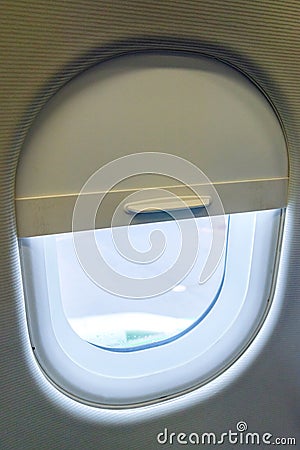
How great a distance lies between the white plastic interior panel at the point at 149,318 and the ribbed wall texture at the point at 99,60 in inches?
2.2

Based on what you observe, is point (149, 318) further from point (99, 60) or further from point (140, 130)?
point (99, 60)

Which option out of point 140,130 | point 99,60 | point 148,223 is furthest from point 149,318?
point 99,60

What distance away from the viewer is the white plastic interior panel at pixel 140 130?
0.68 meters

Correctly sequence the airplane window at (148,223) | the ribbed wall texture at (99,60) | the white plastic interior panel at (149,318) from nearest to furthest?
the ribbed wall texture at (99,60), the airplane window at (148,223), the white plastic interior panel at (149,318)

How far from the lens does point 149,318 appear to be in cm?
97

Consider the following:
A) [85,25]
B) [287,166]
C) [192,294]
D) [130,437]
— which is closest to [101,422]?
[130,437]

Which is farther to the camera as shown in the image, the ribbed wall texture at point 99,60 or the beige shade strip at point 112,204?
the beige shade strip at point 112,204

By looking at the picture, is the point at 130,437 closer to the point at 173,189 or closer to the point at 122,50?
the point at 173,189

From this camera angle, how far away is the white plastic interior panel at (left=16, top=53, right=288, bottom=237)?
0.68 m

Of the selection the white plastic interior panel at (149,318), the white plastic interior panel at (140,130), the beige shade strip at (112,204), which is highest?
the white plastic interior panel at (140,130)

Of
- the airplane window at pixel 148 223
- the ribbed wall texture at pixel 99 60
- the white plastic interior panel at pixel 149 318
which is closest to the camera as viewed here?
the ribbed wall texture at pixel 99 60

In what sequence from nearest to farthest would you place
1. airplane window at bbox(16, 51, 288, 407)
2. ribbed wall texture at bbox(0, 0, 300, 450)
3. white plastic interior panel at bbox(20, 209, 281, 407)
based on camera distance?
1. ribbed wall texture at bbox(0, 0, 300, 450)
2. airplane window at bbox(16, 51, 288, 407)
3. white plastic interior panel at bbox(20, 209, 281, 407)

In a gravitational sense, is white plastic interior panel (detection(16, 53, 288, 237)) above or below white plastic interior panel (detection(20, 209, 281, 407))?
above

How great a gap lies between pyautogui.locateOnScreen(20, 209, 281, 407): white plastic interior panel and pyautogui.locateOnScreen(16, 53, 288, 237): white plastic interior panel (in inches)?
4.0
